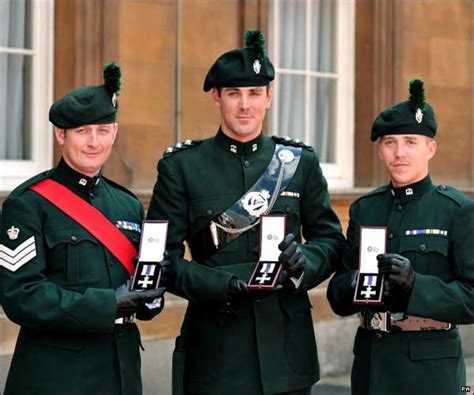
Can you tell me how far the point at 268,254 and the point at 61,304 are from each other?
2.65 ft

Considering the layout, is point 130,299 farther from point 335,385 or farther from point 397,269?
point 335,385

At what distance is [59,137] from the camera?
4664 mm

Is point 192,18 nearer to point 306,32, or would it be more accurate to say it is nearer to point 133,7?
point 133,7

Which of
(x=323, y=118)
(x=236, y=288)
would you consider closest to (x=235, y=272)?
(x=236, y=288)

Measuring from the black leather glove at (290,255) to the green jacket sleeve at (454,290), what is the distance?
0.47m

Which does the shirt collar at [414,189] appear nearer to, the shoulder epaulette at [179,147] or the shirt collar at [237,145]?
the shirt collar at [237,145]

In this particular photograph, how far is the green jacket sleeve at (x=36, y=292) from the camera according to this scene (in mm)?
4289

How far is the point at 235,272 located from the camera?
470 cm

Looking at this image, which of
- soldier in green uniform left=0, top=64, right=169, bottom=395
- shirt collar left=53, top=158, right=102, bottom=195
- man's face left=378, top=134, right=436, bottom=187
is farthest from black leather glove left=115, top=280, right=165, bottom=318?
man's face left=378, top=134, right=436, bottom=187

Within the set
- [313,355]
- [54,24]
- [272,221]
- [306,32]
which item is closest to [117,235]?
[272,221]

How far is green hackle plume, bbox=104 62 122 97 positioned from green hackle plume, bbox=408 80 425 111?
1.24m

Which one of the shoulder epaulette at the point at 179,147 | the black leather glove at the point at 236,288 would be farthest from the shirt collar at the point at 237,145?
the black leather glove at the point at 236,288

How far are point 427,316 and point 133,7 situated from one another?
400 centimetres

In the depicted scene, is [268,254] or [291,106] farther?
[291,106]
